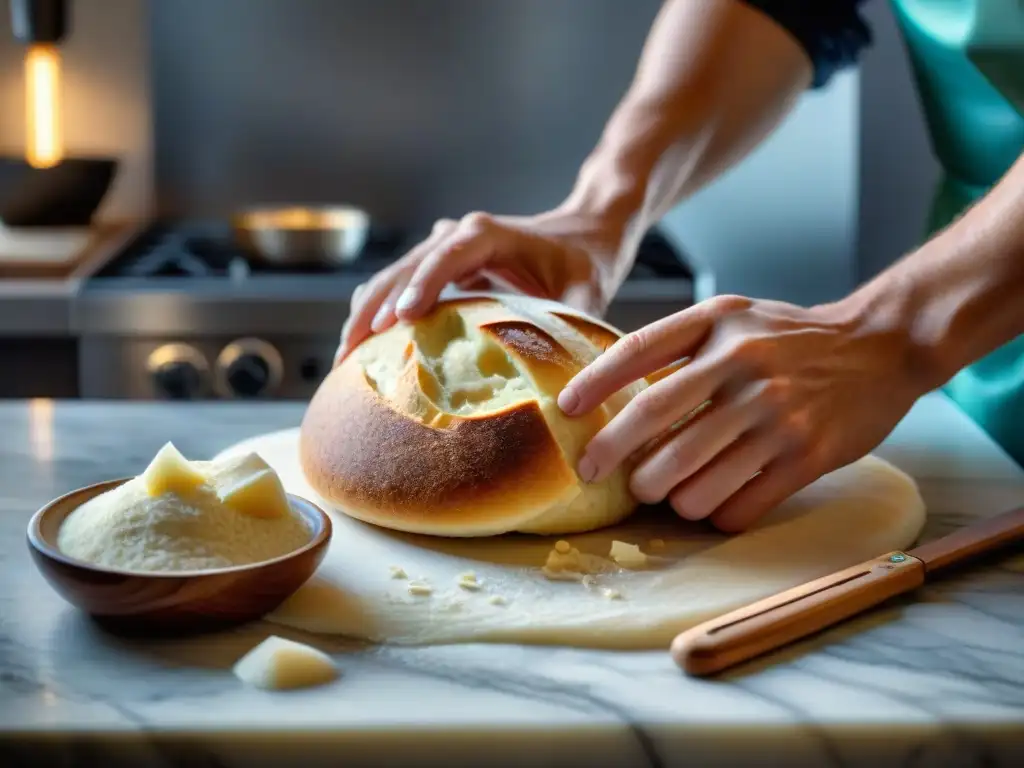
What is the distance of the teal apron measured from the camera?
1180 mm

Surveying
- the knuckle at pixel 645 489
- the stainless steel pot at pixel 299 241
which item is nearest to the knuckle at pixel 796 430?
the knuckle at pixel 645 489

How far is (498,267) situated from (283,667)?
0.61 meters

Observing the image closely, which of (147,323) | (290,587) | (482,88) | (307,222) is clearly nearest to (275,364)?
(147,323)

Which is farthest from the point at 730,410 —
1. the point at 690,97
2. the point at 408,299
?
the point at 690,97

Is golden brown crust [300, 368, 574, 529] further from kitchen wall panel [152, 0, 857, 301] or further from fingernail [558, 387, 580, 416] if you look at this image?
kitchen wall panel [152, 0, 857, 301]

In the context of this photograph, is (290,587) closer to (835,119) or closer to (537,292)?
(537,292)

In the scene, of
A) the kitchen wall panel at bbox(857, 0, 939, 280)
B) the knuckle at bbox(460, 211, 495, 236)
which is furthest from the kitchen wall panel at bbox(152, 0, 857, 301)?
the knuckle at bbox(460, 211, 495, 236)

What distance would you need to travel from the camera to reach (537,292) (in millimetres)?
1215

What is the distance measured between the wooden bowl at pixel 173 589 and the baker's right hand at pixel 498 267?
1.20 ft

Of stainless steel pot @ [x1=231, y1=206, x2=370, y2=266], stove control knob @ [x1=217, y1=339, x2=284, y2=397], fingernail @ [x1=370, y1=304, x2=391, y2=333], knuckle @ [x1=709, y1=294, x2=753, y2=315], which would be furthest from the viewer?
stainless steel pot @ [x1=231, y1=206, x2=370, y2=266]

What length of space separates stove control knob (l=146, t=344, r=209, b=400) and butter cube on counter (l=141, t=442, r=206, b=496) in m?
1.08

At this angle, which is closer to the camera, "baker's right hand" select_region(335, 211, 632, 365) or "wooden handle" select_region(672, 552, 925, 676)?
"wooden handle" select_region(672, 552, 925, 676)

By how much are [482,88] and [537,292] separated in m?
1.34

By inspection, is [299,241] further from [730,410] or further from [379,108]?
[730,410]
